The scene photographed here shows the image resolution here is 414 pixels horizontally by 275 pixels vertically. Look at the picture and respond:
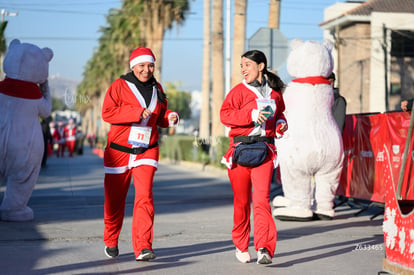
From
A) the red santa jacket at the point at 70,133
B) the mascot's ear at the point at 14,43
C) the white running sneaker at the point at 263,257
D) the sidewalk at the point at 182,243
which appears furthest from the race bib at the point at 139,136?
the red santa jacket at the point at 70,133

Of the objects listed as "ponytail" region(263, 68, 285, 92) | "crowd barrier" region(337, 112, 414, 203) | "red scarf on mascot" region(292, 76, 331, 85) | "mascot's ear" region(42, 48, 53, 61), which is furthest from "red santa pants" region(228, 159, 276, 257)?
"mascot's ear" region(42, 48, 53, 61)

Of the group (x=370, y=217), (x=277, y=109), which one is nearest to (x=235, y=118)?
(x=277, y=109)

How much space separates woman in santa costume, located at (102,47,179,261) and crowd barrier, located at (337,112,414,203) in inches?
157

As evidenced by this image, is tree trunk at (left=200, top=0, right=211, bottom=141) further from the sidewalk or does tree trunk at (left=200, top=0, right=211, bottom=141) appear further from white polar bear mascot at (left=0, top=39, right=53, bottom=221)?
white polar bear mascot at (left=0, top=39, right=53, bottom=221)

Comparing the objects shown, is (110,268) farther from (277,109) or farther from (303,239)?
(303,239)

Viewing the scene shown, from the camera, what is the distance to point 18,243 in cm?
813

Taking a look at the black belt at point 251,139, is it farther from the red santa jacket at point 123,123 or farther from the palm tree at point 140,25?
the palm tree at point 140,25

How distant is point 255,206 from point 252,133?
67 centimetres

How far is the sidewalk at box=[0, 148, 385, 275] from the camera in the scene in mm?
6699

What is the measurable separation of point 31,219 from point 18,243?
2200 millimetres

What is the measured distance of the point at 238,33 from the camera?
24.8 m

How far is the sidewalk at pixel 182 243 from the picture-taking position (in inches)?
264

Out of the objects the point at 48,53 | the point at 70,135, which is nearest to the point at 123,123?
the point at 48,53

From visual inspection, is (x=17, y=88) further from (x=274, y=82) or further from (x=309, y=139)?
(x=274, y=82)
